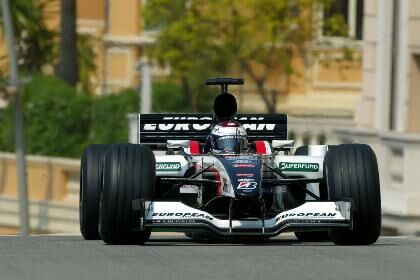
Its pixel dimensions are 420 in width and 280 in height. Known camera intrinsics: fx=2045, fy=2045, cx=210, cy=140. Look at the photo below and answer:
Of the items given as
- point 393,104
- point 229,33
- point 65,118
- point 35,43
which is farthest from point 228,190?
point 35,43

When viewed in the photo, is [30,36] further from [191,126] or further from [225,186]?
[225,186]

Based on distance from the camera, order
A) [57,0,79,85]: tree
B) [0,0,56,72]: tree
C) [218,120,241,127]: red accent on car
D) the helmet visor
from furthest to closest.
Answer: [0,0,56,72]: tree → [57,0,79,85]: tree → [218,120,241,127]: red accent on car → the helmet visor

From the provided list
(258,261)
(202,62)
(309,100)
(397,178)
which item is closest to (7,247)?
(258,261)

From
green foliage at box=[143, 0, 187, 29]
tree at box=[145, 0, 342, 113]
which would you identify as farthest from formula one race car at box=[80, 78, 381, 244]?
green foliage at box=[143, 0, 187, 29]

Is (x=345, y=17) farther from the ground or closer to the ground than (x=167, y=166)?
farther from the ground

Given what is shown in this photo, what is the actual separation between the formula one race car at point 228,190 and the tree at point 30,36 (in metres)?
29.8

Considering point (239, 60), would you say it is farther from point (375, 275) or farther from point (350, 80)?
point (375, 275)

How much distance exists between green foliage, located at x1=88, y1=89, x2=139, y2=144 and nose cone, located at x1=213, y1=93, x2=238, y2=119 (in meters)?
22.1

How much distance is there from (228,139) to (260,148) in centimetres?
49

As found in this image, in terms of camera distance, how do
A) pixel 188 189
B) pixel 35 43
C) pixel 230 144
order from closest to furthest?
pixel 188 189 → pixel 230 144 → pixel 35 43

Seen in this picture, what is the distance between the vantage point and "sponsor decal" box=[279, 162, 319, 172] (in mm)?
16906

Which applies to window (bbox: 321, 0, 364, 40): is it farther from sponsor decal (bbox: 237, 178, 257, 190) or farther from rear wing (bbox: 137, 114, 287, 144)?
sponsor decal (bbox: 237, 178, 257, 190)

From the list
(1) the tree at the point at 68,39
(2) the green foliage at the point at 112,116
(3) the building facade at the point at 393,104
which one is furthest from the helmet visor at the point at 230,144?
(1) the tree at the point at 68,39

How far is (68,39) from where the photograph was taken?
144 feet
